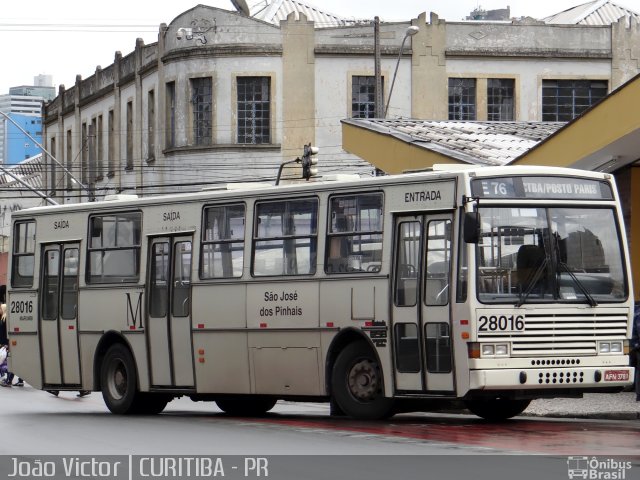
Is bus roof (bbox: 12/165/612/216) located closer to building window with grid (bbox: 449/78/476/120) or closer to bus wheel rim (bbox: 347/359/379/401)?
bus wheel rim (bbox: 347/359/379/401)

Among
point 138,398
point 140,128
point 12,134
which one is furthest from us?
point 12,134

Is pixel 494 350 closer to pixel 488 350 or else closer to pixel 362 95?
pixel 488 350

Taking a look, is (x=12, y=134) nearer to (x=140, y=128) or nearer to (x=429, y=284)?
(x=140, y=128)

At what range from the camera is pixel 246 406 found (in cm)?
2181

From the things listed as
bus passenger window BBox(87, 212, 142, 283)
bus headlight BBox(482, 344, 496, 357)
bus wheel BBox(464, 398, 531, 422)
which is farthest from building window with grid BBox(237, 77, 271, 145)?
bus headlight BBox(482, 344, 496, 357)

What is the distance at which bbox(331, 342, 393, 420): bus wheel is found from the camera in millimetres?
18141

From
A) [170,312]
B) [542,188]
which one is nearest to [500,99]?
[170,312]

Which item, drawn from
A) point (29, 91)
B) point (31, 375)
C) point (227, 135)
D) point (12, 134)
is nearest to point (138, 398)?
point (31, 375)

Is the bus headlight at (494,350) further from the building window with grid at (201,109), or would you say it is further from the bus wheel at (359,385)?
the building window with grid at (201,109)

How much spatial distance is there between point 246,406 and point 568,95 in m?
37.0

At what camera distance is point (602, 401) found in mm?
21781

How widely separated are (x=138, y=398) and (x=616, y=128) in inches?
311

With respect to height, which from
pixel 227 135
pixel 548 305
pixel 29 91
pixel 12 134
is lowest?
pixel 548 305

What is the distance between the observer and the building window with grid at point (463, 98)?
182 feet
